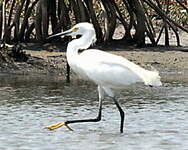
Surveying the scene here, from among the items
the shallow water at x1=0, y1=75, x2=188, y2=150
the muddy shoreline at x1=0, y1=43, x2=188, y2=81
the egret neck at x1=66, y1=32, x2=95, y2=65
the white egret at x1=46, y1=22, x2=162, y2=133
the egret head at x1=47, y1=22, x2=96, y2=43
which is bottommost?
the shallow water at x1=0, y1=75, x2=188, y2=150

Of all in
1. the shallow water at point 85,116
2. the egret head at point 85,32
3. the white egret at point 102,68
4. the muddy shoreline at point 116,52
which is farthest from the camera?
the muddy shoreline at point 116,52

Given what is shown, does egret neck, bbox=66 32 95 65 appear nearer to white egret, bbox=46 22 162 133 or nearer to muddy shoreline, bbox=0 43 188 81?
white egret, bbox=46 22 162 133

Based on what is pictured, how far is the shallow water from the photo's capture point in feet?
29.5

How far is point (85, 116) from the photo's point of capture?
11.1 m

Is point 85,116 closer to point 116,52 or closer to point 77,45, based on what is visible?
point 77,45

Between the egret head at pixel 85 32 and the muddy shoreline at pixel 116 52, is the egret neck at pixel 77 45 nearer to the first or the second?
the egret head at pixel 85 32

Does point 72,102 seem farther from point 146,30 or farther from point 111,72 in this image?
point 146,30

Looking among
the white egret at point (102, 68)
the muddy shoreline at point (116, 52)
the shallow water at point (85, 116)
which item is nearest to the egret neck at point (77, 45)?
the white egret at point (102, 68)

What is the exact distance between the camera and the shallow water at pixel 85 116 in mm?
9000

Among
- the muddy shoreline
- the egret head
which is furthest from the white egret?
the muddy shoreline

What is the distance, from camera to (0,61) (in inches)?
643

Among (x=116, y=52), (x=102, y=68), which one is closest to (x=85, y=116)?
(x=102, y=68)

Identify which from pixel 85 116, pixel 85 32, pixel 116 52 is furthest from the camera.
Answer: pixel 116 52

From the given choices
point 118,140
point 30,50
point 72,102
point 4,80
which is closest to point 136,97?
point 72,102
